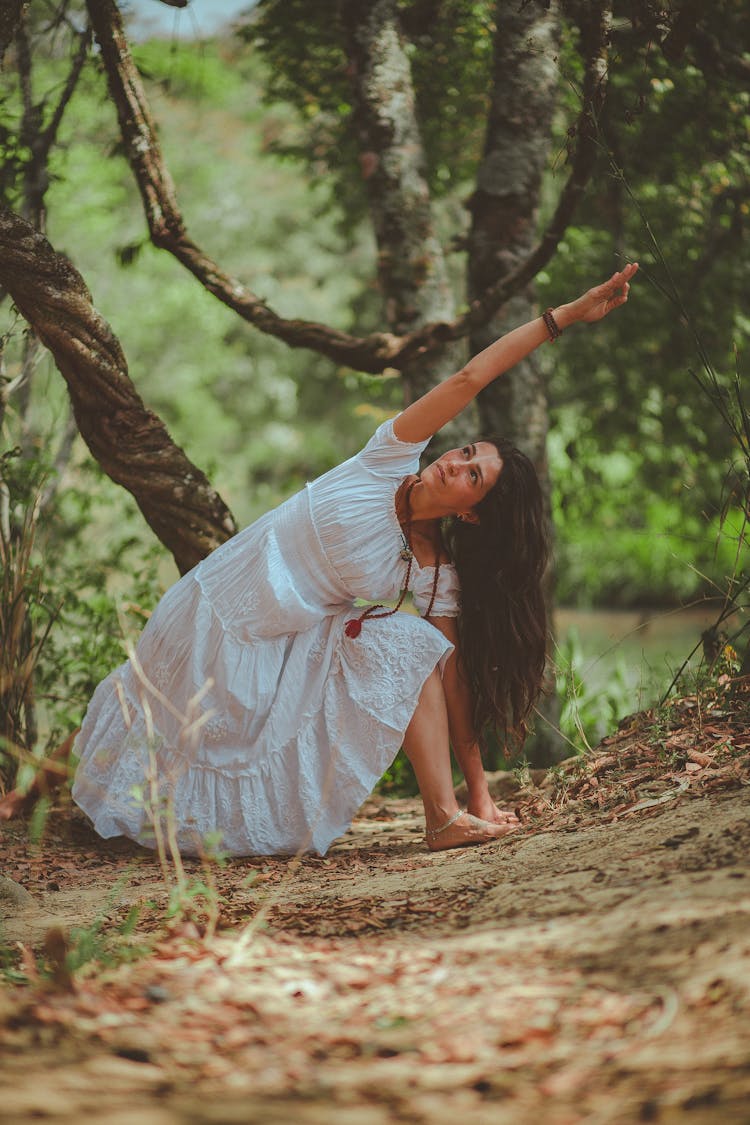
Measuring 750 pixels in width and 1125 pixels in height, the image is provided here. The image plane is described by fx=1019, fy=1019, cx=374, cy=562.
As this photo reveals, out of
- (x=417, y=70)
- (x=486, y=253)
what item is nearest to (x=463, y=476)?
(x=486, y=253)

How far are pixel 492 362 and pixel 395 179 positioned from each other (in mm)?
1810

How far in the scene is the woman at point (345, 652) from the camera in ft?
9.48

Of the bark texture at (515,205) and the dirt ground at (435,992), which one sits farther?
the bark texture at (515,205)

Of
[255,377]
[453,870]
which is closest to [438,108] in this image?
[453,870]

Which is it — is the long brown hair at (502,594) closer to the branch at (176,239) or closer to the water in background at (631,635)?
the branch at (176,239)

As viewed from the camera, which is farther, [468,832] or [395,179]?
[395,179]

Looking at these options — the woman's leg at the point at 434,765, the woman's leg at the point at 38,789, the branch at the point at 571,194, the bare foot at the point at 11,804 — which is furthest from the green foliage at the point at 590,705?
the bare foot at the point at 11,804

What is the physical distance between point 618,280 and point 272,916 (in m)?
1.85

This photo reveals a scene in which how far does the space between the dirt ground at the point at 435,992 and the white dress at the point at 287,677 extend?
0.42 metres

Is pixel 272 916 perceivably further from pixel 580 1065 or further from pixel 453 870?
pixel 580 1065

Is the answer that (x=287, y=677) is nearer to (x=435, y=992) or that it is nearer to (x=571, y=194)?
(x=435, y=992)

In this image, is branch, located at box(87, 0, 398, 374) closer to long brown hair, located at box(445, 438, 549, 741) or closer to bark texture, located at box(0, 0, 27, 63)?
bark texture, located at box(0, 0, 27, 63)

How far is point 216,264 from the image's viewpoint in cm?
366

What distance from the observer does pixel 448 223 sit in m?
8.82
